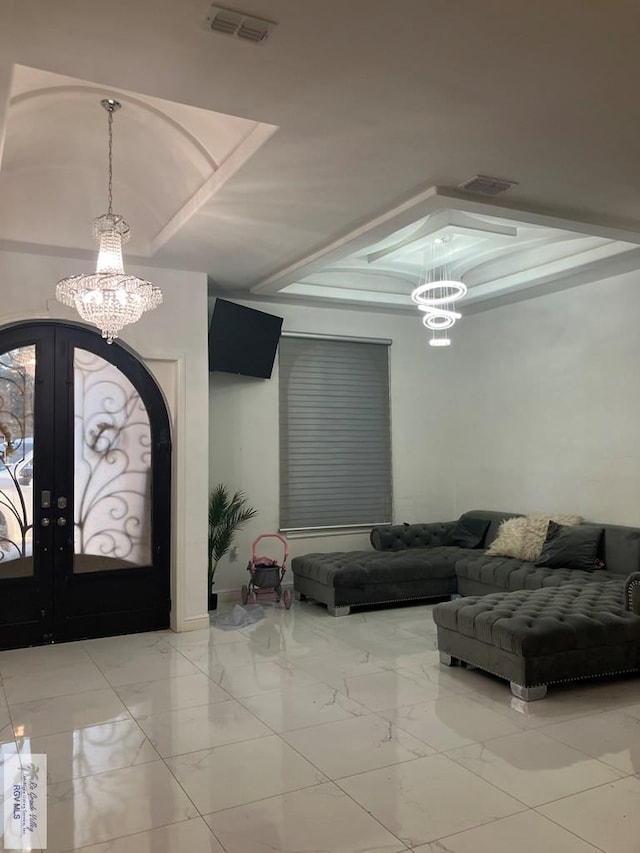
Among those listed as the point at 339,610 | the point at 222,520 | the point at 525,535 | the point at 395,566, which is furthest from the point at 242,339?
the point at 525,535

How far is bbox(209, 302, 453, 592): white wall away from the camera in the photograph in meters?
7.28

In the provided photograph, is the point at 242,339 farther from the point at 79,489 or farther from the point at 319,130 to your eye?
the point at 319,130

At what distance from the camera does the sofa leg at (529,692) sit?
13.8 ft

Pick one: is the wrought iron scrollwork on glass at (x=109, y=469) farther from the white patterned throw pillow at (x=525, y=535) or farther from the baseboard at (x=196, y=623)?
the white patterned throw pillow at (x=525, y=535)

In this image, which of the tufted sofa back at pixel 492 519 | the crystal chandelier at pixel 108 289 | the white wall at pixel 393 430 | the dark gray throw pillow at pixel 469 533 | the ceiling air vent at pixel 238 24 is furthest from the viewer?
the dark gray throw pillow at pixel 469 533

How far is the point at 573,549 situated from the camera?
20.6 feet

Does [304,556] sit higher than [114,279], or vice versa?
[114,279]

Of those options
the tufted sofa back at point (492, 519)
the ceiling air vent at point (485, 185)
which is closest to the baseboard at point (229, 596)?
the tufted sofa back at point (492, 519)

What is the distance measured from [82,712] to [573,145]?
14.0 ft

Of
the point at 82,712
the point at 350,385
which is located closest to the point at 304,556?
the point at 350,385

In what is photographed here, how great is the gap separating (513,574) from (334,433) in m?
2.59

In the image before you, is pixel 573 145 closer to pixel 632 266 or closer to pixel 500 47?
pixel 500 47

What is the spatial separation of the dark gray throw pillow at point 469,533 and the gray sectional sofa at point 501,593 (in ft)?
0.04

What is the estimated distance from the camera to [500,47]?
2.82m
